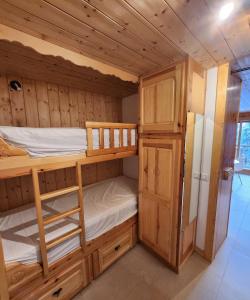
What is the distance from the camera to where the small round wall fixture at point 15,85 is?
1842 millimetres

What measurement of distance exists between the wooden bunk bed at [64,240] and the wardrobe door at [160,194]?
25cm

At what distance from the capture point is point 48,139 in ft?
4.16

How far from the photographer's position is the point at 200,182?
6.25 feet

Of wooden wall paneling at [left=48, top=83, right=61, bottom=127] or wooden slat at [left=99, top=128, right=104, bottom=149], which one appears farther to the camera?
wooden wall paneling at [left=48, top=83, right=61, bottom=127]

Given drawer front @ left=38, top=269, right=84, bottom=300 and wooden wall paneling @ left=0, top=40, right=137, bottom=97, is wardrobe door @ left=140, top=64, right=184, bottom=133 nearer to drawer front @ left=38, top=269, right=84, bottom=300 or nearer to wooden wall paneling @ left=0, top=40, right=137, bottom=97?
wooden wall paneling @ left=0, top=40, right=137, bottom=97

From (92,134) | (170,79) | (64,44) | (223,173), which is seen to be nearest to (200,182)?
(223,173)

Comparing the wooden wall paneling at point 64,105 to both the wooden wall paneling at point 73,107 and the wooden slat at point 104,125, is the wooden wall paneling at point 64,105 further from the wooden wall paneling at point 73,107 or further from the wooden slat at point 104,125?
the wooden slat at point 104,125

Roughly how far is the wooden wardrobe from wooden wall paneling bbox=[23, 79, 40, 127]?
4.89ft

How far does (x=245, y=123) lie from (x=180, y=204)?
18.9 feet

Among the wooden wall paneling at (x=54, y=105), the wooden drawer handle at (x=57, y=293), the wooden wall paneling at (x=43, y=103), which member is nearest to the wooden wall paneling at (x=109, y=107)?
the wooden wall paneling at (x=54, y=105)

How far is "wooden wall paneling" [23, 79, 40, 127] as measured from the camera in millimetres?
1962

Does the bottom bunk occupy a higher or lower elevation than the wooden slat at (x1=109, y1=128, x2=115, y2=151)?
lower

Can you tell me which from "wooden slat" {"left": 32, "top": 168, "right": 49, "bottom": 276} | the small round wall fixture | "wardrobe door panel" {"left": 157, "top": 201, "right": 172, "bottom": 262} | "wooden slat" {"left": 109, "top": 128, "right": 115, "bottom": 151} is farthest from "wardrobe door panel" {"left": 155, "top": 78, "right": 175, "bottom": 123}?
the small round wall fixture

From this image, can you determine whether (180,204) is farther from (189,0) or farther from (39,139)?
(189,0)
